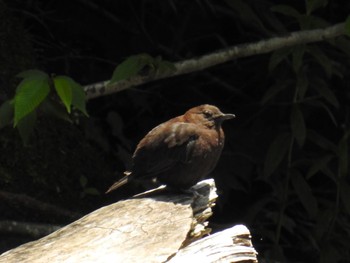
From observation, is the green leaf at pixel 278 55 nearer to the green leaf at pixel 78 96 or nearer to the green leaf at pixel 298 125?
the green leaf at pixel 298 125

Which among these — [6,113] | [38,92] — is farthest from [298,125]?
[38,92]

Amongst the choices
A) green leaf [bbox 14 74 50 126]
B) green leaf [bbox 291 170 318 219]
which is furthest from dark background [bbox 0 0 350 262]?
green leaf [bbox 14 74 50 126]

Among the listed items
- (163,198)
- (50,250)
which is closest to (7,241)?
(163,198)

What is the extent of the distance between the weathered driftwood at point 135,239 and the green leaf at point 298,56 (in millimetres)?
1368

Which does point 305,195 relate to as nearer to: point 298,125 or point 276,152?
point 276,152

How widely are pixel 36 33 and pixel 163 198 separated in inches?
92.1

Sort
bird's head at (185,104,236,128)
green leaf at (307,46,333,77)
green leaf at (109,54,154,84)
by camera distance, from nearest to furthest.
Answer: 1. green leaf at (109,54,154,84)
2. bird's head at (185,104,236,128)
3. green leaf at (307,46,333,77)

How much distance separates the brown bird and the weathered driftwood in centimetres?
51

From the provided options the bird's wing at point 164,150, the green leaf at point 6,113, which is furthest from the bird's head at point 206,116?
the green leaf at point 6,113

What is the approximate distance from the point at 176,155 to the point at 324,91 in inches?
48.0

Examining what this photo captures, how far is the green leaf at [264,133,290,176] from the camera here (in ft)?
20.7

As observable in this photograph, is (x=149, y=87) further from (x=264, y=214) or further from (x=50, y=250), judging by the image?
(x=50, y=250)

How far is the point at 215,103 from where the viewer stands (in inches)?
284

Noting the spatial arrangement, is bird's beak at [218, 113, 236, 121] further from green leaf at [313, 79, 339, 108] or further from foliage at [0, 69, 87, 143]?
foliage at [0, 69, 87, 143]
